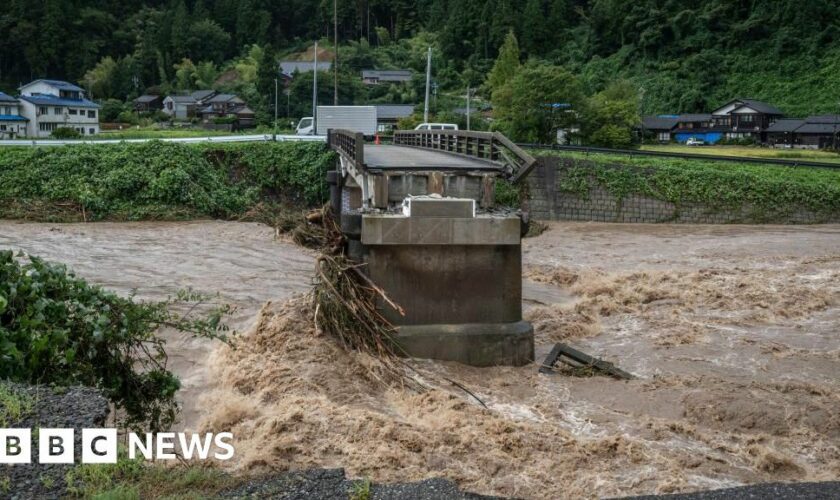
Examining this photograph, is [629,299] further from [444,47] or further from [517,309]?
[444,47]

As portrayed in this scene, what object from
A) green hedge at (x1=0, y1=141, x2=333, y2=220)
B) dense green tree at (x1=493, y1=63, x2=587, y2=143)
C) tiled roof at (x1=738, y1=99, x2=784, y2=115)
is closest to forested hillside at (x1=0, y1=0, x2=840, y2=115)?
tiled roof at (x1=738, y1=99, x2=784, y2=115)

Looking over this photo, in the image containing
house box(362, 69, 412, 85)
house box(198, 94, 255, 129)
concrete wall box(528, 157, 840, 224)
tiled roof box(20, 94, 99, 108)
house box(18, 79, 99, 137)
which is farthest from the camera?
house box(362, 69, 412, 85)

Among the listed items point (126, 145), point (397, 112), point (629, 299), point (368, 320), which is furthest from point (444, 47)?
point (368, 320)

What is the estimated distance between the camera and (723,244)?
29.0 m

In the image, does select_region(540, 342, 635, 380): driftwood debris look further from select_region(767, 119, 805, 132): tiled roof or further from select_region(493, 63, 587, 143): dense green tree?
select_region(767, 119, 805, 132): tiled roof

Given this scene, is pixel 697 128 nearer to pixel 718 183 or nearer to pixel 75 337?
pixel 718 183

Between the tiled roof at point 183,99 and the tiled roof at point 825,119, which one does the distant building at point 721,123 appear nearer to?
the tiled roof at point 825,119

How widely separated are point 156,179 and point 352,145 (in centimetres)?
1543

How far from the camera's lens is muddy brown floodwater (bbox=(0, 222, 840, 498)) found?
9.57 m

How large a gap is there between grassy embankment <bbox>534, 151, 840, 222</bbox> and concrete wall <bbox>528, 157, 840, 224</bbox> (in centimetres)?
15

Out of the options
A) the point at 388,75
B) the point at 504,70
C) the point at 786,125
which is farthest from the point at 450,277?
the point at 388,75

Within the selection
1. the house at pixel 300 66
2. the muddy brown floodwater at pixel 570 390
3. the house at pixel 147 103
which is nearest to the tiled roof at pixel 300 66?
the house at pixel 300 66

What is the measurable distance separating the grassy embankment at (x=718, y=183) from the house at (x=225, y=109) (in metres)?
43.6

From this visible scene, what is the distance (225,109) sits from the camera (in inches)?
2982
